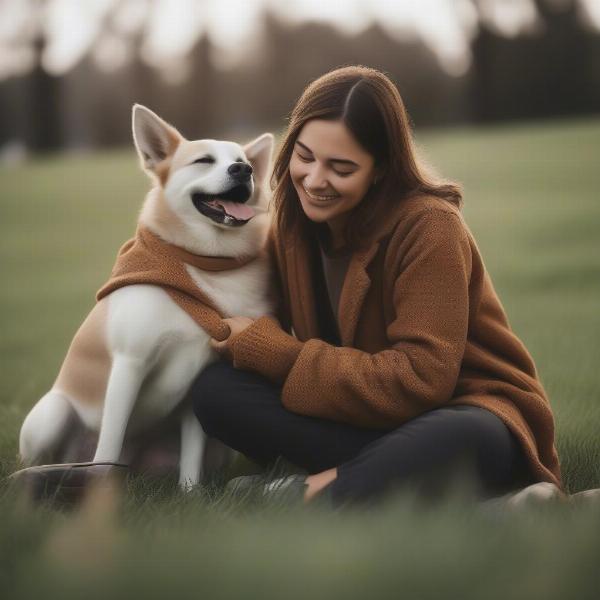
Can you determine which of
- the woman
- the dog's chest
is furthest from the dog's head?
the woman

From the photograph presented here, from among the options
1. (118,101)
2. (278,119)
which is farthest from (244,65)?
(118,101)

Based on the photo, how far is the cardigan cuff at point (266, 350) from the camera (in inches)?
97.3

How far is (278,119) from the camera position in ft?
72.6

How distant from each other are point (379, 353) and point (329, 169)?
0.56 m

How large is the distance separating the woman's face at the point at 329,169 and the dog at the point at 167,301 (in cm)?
31

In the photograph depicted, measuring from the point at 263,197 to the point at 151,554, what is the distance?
1518mm

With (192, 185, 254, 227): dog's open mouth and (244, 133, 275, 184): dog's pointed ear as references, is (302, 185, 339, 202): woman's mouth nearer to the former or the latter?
(192, 185, 254, 227): dog's open mouth

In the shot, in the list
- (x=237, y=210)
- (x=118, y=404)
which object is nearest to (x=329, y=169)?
(x=237, y=210)

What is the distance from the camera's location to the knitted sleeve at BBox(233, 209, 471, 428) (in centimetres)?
231

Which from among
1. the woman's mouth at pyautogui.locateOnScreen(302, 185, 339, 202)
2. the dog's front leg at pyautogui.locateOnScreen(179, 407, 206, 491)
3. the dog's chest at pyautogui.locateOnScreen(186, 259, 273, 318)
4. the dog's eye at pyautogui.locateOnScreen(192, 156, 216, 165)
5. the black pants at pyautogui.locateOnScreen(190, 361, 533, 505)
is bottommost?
the dog's front leg at pyautogui.locateOnScreen(179, 407, 206, 491)

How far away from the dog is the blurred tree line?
58.8ft

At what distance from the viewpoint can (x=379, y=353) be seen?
2.36 metres

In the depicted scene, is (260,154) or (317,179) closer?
(317,179)

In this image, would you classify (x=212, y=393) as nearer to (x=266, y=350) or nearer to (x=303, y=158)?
(x=266, y=350)
